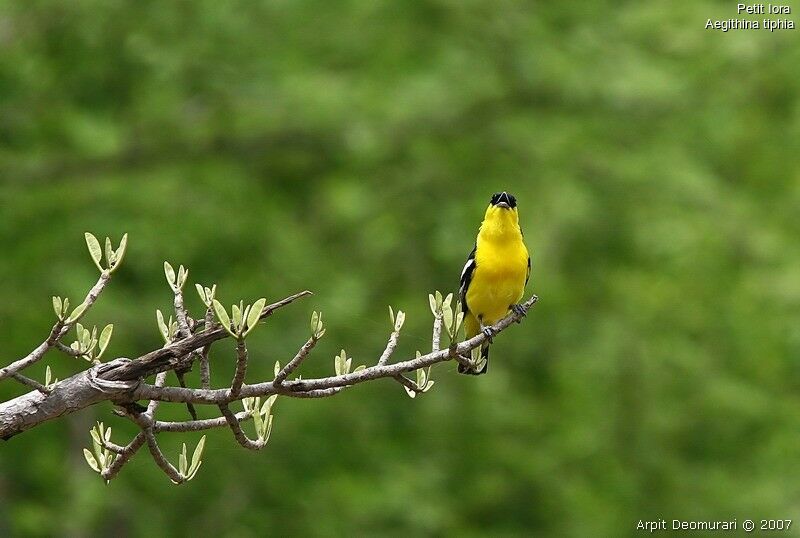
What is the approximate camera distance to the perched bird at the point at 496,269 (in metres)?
5.08

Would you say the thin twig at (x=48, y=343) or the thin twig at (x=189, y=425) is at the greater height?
the thin twig at (x=48, y=343)

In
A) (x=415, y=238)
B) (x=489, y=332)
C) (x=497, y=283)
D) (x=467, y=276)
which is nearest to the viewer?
(x=489, y=332)

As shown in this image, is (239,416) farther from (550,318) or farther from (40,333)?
(550,318)

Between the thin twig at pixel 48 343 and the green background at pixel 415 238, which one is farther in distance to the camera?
the green background at pixel 415 238

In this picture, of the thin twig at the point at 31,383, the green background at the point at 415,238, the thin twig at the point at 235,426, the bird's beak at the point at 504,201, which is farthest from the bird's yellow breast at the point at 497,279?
the green background at the point at 415,238

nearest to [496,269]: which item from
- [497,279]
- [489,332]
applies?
[497,279]

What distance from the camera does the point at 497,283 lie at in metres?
5.07

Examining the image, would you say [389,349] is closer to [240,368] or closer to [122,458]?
[240,368]

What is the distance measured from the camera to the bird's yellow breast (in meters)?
5.07

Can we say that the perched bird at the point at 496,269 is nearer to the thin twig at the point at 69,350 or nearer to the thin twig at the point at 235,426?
the thin twig at the point at 235,426

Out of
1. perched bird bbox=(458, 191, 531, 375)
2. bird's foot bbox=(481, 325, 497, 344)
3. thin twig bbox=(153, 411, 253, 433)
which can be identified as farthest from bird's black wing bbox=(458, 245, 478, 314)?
A: thin twig bbox=(153, 411, 253, 433)

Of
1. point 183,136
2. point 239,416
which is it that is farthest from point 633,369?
point 239,416

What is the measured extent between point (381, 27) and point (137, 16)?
2.43 m

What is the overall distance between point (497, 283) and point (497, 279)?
2 centimetres
